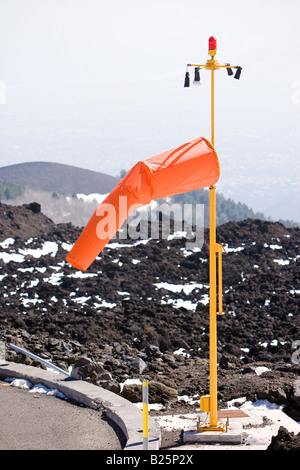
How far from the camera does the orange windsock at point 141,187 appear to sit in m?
7.94

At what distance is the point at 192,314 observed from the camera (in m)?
22.0

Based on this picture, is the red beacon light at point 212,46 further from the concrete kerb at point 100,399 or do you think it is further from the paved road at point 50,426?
the paved road at point 50,426

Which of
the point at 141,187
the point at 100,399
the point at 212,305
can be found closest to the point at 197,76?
the point at 141,187

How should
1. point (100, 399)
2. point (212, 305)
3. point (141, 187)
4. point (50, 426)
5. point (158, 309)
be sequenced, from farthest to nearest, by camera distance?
point (158, 309)
point (100, 399)
point (50, 426)
point (212, 305)
point (141, 187)

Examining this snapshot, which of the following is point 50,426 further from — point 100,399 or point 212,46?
point 212,46

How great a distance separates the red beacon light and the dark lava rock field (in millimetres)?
4197

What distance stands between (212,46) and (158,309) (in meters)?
14.5

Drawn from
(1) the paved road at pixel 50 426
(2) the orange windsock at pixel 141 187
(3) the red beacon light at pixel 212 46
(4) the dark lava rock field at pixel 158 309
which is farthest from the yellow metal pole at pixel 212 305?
(4) the dark lava rock field at pixel 158 309

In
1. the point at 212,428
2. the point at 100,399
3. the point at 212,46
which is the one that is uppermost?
the point at 212,46

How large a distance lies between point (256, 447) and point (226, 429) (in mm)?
461

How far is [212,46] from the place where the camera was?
27.9 ft

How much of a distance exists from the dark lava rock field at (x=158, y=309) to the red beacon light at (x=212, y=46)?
13.8ft

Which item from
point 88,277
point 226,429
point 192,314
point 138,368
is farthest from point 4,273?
point 226,429

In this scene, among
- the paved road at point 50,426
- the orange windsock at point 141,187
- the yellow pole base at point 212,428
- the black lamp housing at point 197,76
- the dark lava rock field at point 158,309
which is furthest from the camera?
the dark lava rock field at point 158,309
